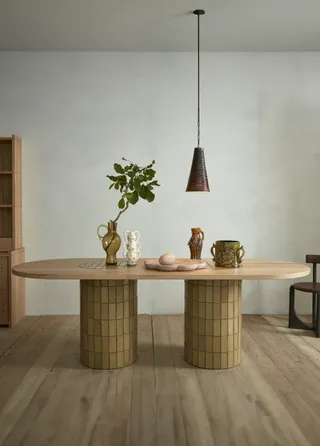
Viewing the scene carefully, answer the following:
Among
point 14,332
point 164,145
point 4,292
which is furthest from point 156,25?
point 14,332

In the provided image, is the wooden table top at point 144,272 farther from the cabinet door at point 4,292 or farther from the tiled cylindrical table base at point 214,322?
the cabinet door at point 4,292

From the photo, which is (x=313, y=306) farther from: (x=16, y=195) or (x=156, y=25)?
(x=16, y=195)

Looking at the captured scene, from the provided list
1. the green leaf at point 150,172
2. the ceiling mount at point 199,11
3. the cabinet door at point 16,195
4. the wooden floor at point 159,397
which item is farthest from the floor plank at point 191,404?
the ceiling mount at point 199,11

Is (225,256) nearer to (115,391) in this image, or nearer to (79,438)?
(115,391)

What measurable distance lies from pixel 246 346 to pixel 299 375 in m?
0.67

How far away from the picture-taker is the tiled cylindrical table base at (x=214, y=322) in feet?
9.87

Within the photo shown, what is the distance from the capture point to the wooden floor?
2160mm

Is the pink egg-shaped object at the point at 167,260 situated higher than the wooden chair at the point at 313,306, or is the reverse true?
the pink egg-shaped object at the point at 167,260

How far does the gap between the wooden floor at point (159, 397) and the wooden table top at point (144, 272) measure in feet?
2.29

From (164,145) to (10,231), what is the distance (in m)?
1.88

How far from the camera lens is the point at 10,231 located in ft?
15.1

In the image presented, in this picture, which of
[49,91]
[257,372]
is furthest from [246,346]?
[49,91]

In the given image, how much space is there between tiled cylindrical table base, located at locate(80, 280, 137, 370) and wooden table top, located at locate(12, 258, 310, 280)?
15 centimetres


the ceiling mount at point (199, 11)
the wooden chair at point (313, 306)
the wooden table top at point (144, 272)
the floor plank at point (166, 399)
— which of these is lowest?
the floor plank at point (166, 399)
